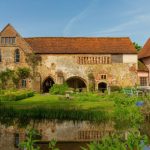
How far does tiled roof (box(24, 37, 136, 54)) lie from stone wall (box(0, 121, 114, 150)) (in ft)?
83.5

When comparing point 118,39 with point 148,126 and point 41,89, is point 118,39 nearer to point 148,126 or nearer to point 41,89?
point 41,89

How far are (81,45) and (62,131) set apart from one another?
2920 centimetres

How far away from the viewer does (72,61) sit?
44375 mm

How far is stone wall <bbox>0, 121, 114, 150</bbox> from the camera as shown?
14.9m

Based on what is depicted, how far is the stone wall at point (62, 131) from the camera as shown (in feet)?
48.8

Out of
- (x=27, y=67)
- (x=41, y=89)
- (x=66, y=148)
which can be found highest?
(x=27, y=67)

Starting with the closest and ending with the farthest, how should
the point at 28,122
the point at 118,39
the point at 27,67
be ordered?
the point at 28,122, the point at 27,67, the point at 118,39

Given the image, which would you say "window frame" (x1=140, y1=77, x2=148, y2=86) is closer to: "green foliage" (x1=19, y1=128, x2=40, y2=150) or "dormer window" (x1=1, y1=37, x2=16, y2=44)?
"dormer window" (x1=1, y1=37, x2=16, y2=44)

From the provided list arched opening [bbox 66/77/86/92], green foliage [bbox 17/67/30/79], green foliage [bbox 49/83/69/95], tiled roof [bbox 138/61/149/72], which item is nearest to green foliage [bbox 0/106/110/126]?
green foliage [bbox 49/83/69/95]

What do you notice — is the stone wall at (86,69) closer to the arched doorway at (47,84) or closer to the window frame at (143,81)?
the window frame at (143,81)

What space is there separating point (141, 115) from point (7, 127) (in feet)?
23.2

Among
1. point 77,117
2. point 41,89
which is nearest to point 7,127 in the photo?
point 77,117

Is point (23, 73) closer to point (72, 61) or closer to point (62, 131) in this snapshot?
point (72, 61)

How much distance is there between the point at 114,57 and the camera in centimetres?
4481
